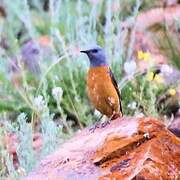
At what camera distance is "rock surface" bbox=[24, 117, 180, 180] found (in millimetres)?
3886

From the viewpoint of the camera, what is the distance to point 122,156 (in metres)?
4.02

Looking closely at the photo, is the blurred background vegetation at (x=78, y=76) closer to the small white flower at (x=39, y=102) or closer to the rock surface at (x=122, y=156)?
the small white flower at (x=39, y=102)

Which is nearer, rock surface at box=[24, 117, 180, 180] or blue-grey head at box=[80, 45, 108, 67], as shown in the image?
rock surface at box=[24, 117, 180, 180]

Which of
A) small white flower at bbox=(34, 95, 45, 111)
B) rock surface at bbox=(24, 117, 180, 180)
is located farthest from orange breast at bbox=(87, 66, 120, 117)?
rock surface at bbox=(24, 117, 180, 180)

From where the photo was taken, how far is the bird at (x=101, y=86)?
501 cm

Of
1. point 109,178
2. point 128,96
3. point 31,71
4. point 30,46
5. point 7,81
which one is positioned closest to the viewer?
point 109,178

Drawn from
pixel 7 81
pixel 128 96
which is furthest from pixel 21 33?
pixel 128 96

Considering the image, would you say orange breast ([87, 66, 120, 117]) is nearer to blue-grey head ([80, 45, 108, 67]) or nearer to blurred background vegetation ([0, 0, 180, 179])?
blue-grey head ([80, 45, 108, 67])

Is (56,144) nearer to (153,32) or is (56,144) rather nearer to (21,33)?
(153,32)

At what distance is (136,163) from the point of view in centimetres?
389

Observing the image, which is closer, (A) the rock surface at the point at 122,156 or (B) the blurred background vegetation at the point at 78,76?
(A) the rock surface at the point at 122,156

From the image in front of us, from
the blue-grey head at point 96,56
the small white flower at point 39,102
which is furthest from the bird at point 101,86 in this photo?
the small white flower at point 39,102

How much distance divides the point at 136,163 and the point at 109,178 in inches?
5.3

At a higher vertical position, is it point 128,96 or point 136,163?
point 136,163
